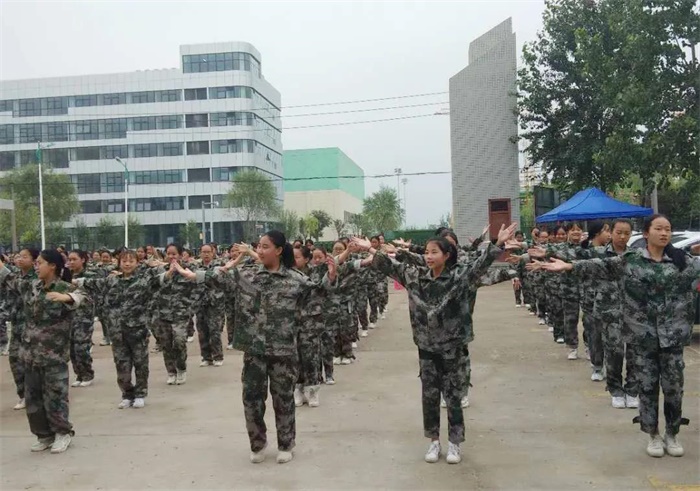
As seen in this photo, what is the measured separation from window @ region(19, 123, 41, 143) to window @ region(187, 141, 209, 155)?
14.1 metres

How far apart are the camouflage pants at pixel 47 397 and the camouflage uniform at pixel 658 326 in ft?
15.1

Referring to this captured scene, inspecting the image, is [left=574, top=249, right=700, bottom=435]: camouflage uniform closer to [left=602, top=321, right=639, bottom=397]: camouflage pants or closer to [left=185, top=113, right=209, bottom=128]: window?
[left=602, top=321, right=639, bottom=397]: camouflage pants

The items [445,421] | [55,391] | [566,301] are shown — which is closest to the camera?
[55,391]

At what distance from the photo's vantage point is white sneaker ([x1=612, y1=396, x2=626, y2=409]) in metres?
6.16

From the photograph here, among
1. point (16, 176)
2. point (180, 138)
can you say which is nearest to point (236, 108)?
point (180, 138)

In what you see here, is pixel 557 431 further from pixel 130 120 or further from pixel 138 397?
pixel 130 120

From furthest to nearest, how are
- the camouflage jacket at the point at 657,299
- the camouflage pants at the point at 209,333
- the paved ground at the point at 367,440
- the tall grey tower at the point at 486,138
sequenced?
1. the tall grey tower at the point at 486,138
2. the camouflage pants at the point at 209,333
3. the camouflage jacket at the point at 657,299
4. the paved ground at the point at 367,440

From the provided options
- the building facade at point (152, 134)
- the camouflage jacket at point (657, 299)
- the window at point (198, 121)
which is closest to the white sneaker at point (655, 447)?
the camouflage jacket at point (657, 299)

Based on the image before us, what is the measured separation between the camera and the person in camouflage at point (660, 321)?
471 cm

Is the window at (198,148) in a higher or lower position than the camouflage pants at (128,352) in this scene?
higher

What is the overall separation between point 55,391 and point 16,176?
1711 inches

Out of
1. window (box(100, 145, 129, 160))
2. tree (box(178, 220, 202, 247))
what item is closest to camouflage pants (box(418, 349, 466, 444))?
tree (box(178, 220, 202, 247))

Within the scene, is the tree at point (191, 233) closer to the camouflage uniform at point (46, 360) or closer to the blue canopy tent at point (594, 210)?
the blue canopy tent at point (594, 210)

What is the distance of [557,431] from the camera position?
5.49 metres
